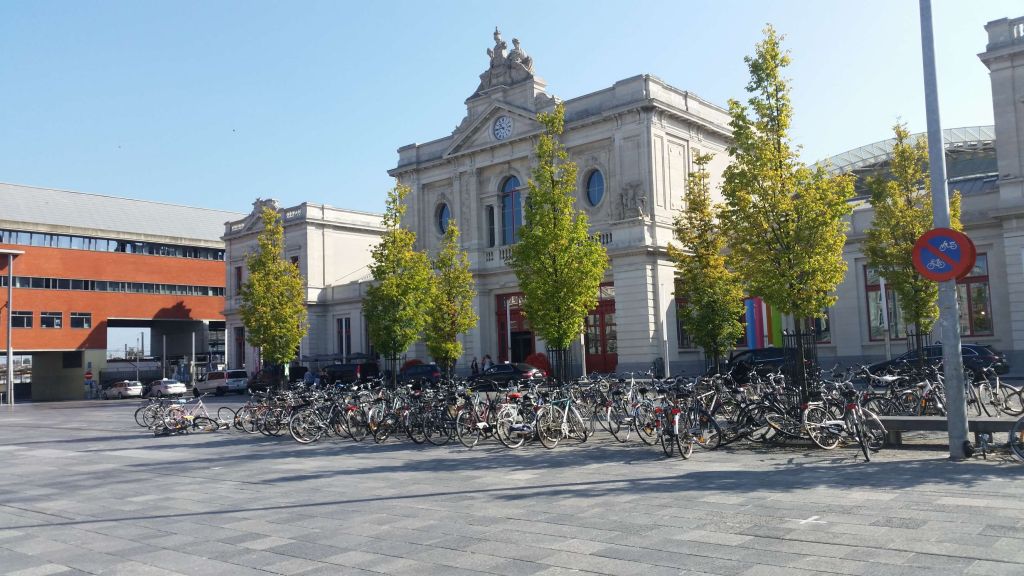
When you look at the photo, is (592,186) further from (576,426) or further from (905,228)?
(576,426)

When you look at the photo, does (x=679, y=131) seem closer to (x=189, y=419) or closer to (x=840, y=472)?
(x=189, y=419)

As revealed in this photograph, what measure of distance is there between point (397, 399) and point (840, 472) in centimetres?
1006

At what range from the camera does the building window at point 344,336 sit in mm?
56281

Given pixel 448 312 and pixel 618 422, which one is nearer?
pixel 618 422

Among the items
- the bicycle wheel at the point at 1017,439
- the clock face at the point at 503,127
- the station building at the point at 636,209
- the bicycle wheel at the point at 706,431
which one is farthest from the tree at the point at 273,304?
the bicycle wheel at the point at 1017,439

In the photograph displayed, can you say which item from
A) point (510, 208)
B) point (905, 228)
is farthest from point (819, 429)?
point (510, 208)

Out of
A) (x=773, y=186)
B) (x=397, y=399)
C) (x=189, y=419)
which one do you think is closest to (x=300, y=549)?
(x=397, y=399)

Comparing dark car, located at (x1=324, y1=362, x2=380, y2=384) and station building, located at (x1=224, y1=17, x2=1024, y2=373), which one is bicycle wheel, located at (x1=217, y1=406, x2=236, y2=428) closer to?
station building, located at (x1=224, y1=17, x2=1024, y2=373)

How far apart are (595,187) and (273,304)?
1732cm

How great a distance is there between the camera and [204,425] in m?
23.1

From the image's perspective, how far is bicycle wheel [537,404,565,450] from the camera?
607 inches

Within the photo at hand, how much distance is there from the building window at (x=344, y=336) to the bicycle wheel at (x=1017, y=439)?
1895 inches

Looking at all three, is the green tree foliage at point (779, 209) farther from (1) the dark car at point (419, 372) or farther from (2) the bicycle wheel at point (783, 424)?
(1) the dark car at point (419, 372)

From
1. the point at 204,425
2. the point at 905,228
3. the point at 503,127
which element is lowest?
the point at 204,425
